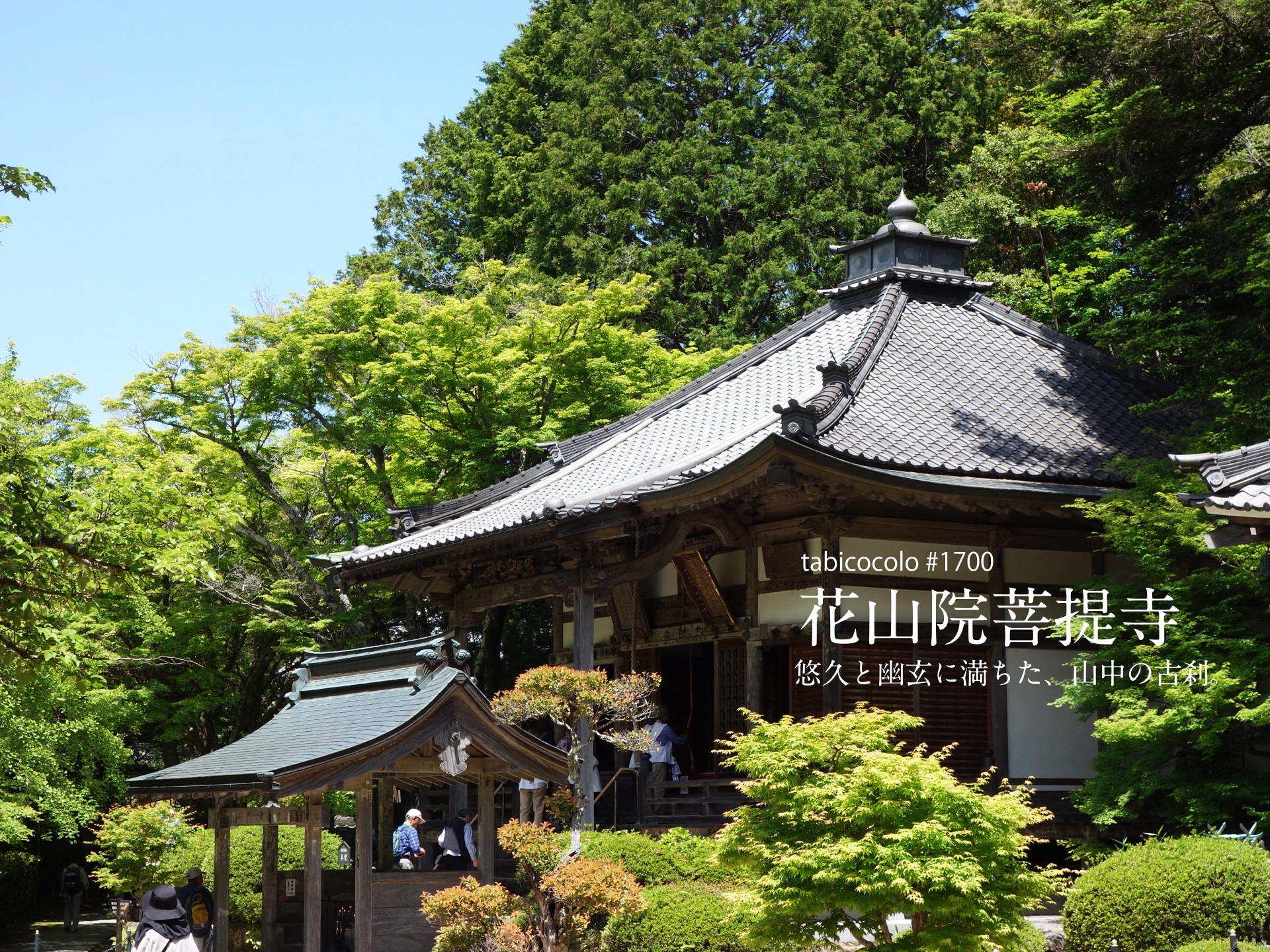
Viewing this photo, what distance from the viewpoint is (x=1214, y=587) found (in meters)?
12.9

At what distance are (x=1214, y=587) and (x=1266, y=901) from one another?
340 centimetres

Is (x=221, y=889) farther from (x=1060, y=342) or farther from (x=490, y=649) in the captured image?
(x=490, y=649)

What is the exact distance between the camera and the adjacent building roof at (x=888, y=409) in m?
14.4

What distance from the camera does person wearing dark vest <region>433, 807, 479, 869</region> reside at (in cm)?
1452

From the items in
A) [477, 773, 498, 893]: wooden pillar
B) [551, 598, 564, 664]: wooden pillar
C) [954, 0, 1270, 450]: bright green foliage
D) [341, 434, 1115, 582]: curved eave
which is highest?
[954, 0, 1270, 450]: bright green foliage

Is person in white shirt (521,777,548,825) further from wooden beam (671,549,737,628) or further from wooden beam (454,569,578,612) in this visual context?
wooden beam (671,549,737,628)

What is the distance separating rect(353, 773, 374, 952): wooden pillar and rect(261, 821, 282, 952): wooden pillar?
1566 mm

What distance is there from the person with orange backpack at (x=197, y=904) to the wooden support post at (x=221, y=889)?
6.1 inches

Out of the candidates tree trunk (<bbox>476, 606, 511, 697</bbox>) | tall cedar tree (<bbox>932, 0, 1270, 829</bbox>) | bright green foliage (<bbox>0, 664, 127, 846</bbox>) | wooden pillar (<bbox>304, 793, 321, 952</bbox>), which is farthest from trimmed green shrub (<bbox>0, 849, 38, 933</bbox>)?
tall cedar tree (<bbox>932, 0, 1270, 829</bbox>)

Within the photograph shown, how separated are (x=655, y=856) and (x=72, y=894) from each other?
16786 millimetres

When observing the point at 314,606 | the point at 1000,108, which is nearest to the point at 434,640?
the point at 314,606

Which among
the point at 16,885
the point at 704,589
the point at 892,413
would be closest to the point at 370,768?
the point at 704,589

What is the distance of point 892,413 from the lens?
15.3 m

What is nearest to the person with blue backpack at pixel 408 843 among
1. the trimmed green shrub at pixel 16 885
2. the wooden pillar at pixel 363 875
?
the wooden pillar at pixel 363 875
